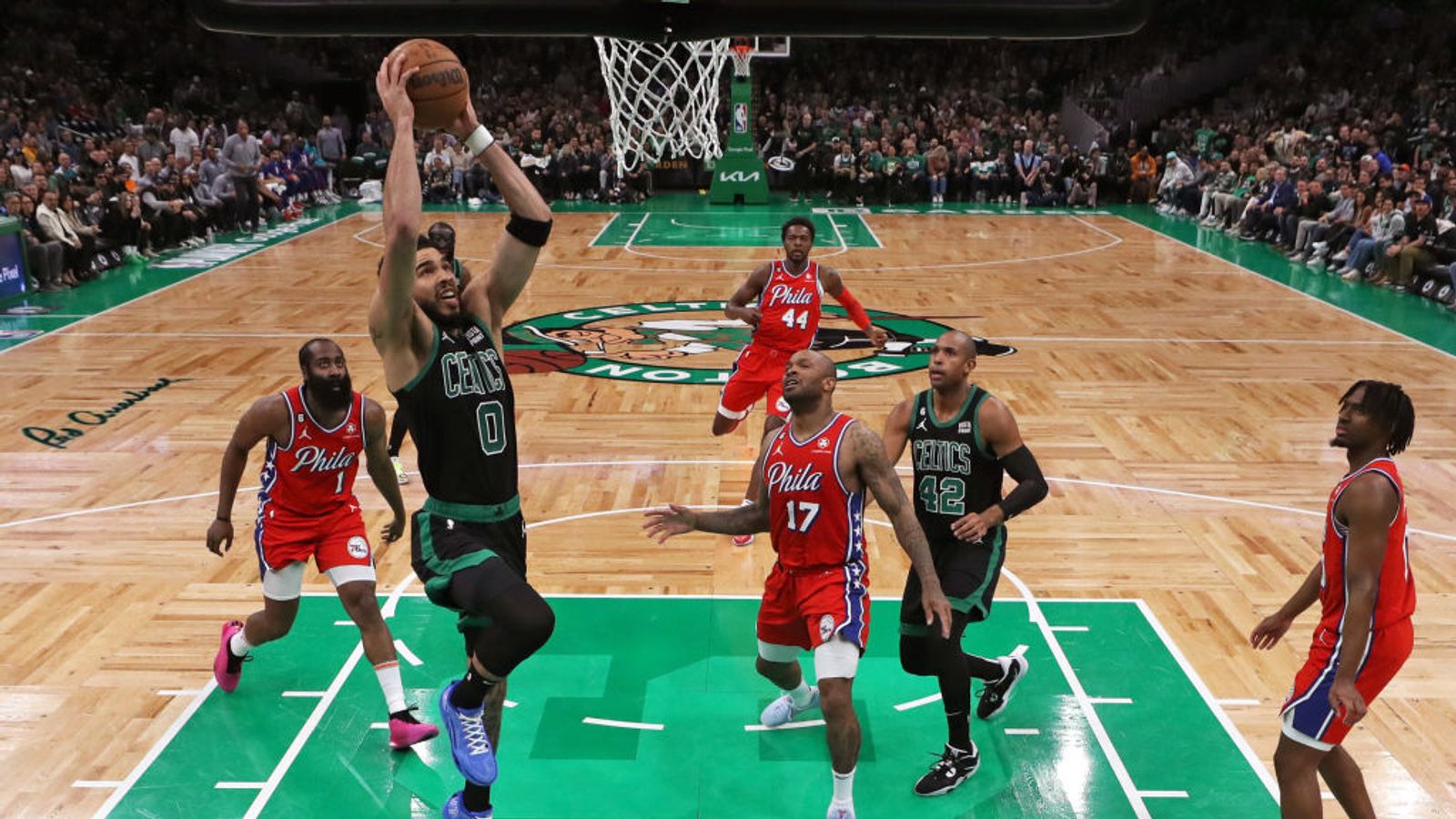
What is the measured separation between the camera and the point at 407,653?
6043 millimetres

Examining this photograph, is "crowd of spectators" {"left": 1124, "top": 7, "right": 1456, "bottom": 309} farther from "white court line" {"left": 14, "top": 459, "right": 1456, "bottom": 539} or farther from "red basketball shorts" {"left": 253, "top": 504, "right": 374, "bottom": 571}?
"red basketball shorts" {"left": 253, "top": 504, "right": 374, "bottom": 571}

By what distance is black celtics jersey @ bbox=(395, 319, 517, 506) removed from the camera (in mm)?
4422

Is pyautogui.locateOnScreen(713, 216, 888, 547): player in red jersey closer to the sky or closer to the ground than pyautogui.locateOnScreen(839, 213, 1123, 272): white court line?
closer to the sky

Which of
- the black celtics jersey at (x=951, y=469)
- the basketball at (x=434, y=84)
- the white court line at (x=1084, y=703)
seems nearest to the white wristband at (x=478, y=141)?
the basketball at (x=434, y=84)

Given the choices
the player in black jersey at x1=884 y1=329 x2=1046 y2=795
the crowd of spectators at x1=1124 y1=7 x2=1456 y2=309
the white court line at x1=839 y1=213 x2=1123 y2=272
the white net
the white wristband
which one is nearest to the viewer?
the white wristband

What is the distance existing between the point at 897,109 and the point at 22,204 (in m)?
20.5

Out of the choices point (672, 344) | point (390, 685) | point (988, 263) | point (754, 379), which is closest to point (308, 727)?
point (390, 685)

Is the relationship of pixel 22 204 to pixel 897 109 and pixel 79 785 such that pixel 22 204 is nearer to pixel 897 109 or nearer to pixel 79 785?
pixel 79 785

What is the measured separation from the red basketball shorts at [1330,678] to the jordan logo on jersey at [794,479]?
5.35ft

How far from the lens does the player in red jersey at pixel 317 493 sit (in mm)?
5230

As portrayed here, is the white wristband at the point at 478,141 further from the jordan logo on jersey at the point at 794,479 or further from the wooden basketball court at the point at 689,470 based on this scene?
the wooden basketball court at the point at 689,470

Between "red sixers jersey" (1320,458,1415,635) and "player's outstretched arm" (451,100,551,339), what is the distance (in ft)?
8.41

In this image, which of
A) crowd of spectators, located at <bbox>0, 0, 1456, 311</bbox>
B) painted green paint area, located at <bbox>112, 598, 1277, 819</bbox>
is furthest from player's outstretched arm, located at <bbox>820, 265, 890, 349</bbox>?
crowd of spectators, located at <bbox>0, 0, 1456, 311</bbox>

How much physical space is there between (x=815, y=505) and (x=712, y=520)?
370 mm
